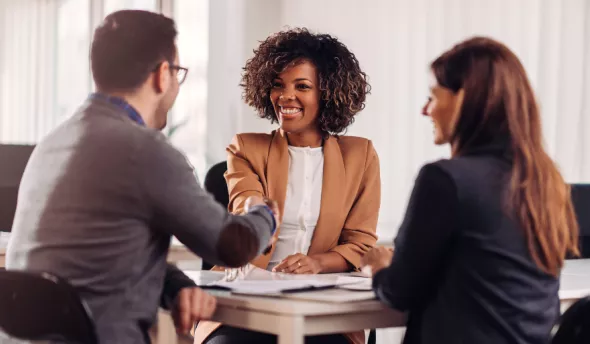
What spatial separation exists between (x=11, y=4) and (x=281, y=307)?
5.38m

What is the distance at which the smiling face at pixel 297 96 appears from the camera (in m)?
2.91

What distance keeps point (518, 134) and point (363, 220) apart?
1078 mm

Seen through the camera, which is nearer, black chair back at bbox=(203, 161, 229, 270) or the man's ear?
the man's ear

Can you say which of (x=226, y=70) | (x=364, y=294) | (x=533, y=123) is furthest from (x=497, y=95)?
(x=226, y=70)

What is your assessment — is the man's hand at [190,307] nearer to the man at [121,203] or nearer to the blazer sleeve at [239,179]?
the man at [121,203]

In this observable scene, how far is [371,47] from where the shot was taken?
192 inches

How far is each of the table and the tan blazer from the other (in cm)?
72

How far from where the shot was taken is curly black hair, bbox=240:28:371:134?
9.69ft

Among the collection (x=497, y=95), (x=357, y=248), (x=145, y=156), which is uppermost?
(x=497, y=95)

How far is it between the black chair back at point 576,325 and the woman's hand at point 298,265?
103 cm

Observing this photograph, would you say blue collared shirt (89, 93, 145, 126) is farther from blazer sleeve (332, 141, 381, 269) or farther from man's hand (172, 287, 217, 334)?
blazer sleeve (332, 141, 381, 269)

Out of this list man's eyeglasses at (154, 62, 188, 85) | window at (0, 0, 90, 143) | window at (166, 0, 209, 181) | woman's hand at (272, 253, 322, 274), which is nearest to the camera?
man's eyeglasses at (154, 62, 188, 85)

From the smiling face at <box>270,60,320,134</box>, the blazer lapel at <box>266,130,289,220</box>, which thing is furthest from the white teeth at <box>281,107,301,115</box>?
the blazer lapel at <box>266,130,289,220</box>

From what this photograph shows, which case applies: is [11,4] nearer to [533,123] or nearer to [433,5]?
[433,5]
